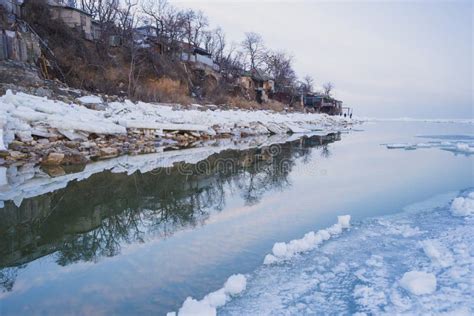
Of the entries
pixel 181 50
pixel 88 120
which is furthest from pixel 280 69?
pixel 88 120

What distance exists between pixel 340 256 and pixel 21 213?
4044 mm

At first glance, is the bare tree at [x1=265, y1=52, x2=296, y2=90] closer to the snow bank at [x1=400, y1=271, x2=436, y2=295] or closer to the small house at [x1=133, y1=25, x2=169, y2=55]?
the small house at [x1=133, y1=25, x2=169, y2=55]

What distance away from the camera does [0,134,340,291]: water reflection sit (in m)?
3.23

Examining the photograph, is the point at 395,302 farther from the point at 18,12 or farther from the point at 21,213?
the point at 18,12

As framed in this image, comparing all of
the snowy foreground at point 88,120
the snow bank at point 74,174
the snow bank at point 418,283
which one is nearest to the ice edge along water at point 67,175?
the snow bank at point 74,174

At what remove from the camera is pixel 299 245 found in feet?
10.2

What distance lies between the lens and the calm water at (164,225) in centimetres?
246

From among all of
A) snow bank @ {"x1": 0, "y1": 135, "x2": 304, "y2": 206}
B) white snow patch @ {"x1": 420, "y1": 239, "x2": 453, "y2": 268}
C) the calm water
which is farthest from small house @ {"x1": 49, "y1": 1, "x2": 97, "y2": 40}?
white snow patch @ {"x1": 420, "y1": 239, "x2": 453, "y2": 268}

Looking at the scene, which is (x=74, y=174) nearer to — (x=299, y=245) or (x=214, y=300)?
(x=299, y=245)

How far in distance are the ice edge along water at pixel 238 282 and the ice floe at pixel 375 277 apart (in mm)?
46

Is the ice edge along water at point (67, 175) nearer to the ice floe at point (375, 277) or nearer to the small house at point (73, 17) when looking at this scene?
the ice floe at point (375, 277)

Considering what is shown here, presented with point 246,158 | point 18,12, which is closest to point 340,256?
point 246,158

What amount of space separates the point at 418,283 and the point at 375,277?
331 millimetres

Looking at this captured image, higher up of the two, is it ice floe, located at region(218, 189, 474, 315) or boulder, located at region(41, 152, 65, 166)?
boulder, located at region(41, 152, 65, 166)
